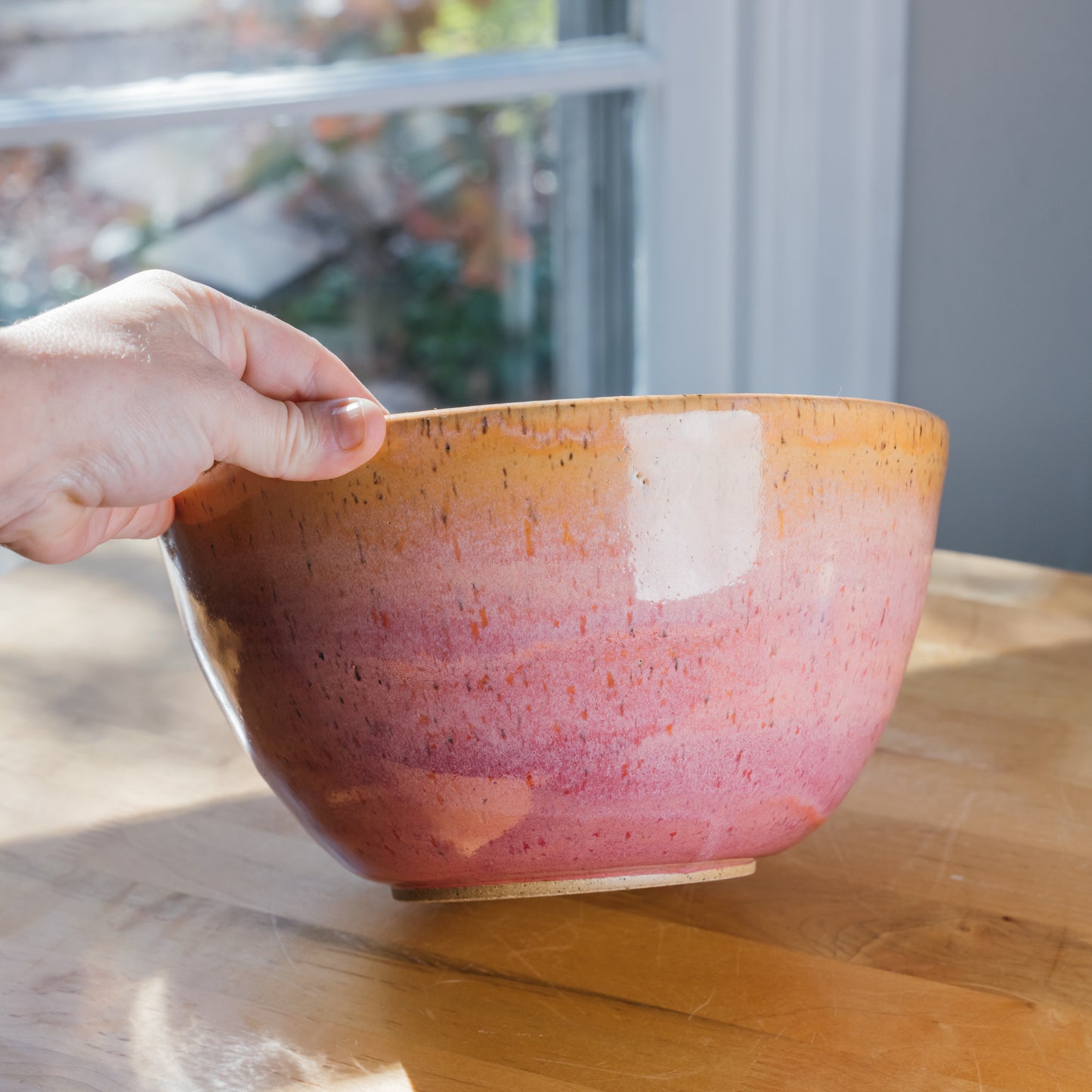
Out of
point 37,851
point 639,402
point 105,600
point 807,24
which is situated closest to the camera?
point 639,402

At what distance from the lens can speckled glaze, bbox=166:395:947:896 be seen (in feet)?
0.98

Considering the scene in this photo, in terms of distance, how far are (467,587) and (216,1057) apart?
146 millimetres

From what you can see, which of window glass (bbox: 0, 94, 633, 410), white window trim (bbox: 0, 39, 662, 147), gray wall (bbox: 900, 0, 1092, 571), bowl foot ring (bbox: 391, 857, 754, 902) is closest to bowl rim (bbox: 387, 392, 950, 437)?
bowl foot ring (bbox: 391, 857, 754, 902)

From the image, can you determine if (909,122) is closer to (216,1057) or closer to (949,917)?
(949,917)

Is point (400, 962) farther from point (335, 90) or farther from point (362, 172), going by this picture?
point (362, 172)

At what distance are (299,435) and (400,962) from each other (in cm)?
17

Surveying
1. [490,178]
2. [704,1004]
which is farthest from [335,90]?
[704,1004]

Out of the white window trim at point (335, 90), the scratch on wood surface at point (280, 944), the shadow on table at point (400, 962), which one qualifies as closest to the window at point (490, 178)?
the white window trim at point (335, 90)

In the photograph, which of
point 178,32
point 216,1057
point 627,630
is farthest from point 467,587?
point 178,32

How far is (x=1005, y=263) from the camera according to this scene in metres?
1.09

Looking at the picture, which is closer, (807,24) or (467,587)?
(467,587)

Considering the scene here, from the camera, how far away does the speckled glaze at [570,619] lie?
0.30 metres

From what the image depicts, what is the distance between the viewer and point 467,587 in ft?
1.00

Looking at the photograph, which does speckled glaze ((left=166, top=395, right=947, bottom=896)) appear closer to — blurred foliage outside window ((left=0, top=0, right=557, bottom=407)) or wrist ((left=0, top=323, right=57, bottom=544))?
wrist ((left=0, top=323, right=57, bottom=544))
